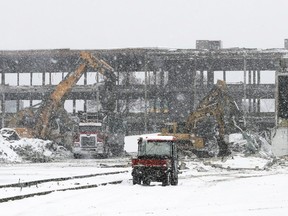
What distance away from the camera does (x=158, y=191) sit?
70.8ft

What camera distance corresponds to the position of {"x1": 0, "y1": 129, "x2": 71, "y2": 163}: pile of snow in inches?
1788

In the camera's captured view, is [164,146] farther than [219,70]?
No

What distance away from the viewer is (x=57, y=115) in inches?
2119

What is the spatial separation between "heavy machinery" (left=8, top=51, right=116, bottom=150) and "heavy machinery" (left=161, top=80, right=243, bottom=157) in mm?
7720

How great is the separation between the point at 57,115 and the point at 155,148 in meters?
29.6

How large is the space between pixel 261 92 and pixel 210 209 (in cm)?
5865

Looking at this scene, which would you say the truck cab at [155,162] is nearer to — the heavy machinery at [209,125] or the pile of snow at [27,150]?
the pile of snow at [27,150]

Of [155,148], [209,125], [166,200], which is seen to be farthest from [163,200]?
[209,125]

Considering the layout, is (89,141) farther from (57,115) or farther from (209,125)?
(209,125)

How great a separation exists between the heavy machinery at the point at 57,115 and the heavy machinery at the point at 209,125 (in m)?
7.72

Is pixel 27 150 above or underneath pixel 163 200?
underneath

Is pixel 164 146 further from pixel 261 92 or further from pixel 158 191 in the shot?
pixel 261 92

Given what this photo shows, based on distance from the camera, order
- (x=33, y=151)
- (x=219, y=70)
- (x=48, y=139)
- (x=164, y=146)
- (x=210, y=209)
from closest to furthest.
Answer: (x=210, y=209) → (x=164, y=146) → (x=33, y=151) → (x=48, y=139) → (x=219, y=70)

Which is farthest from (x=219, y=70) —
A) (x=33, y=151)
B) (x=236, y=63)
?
(x=33, y=151)
